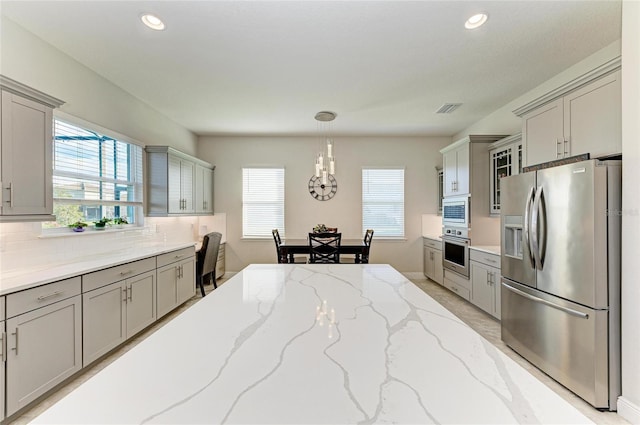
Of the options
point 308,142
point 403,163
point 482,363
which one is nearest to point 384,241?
point 403,163

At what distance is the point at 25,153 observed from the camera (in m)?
2.04

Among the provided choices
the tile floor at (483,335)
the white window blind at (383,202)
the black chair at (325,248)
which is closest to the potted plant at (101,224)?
the tile floor at (483,335)

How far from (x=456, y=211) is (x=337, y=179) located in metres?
2.26

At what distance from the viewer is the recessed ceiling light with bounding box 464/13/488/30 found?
223 cm

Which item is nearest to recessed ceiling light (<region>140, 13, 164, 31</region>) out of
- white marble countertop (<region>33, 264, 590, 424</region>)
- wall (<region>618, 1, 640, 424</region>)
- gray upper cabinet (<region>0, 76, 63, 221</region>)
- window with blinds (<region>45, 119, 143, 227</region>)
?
gray upper cabinet (<region>0, 76, 63, 221</region>)

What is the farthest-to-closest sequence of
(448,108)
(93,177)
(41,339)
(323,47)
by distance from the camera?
(448,108) → (93,177) → (323,47) → (41,339)

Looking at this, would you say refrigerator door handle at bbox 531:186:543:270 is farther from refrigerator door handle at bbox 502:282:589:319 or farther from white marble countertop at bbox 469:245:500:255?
white marble countertop at bbox 469:245:500:255

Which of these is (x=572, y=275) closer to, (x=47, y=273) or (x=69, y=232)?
(x=47, y=273)

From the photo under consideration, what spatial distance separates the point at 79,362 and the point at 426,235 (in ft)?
17.4

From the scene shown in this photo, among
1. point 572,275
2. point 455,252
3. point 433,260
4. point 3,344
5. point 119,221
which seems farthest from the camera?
point 433,260

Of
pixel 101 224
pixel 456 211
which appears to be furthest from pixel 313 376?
pixel 456 211

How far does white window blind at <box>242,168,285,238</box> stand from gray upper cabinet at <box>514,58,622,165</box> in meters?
4.07

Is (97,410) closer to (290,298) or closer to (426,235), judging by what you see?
(290,298)

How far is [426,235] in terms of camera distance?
5.75 metres
